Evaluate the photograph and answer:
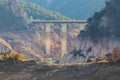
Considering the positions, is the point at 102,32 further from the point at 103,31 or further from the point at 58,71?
the point at 58,71

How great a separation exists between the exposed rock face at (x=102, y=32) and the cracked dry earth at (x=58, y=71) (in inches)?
3419

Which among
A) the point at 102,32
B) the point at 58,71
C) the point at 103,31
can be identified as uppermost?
the point at 103,31

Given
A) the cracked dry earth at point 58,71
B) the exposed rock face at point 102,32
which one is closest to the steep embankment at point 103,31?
the exposed rock face at point 102,32

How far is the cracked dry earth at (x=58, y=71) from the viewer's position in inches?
1319

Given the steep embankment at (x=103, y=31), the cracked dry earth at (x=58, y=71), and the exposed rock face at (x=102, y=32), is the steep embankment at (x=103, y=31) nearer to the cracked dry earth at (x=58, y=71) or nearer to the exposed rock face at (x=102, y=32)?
the exposed rock face at (x=102, y=32)

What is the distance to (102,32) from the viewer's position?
451 feet

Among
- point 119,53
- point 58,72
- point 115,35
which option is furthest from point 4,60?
point 115,35

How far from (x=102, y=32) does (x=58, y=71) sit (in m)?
100

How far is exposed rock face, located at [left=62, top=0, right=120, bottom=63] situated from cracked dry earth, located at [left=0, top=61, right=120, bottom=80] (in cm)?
8685

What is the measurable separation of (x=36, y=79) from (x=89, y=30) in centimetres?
10572

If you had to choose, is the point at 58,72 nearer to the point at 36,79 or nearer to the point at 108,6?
the point at 36,79

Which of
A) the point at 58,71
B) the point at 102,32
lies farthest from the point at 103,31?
the point at 58,71

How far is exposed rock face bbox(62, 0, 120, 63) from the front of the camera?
13138 cm

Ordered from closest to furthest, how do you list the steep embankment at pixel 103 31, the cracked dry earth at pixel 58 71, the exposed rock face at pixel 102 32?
the cracked dry earth at pixel 58 71
the exposed rock face at pixel 102 32
the steep embankment at pixel 103 31
